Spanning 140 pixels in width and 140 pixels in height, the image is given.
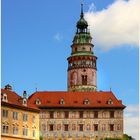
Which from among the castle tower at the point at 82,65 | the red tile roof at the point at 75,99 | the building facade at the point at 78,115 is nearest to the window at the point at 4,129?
the building facade at the point at 78,115

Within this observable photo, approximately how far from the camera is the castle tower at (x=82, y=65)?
11906 centimetres

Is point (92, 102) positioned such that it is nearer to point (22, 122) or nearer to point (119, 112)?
point (119, 112)

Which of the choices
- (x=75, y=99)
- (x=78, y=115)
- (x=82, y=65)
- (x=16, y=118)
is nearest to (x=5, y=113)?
(x=16, y=118)

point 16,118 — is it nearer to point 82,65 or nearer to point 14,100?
point 14,100

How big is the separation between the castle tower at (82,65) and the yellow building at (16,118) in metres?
39.7

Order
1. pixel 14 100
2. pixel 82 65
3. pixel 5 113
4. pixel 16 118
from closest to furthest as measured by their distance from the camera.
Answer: pixel 5 113 < pixel 16 118 < pixel 14 100 < pixel 82 65

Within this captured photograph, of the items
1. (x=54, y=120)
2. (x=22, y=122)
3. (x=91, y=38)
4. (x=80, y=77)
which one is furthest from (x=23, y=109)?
(x=91, y=38)

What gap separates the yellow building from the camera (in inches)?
2798

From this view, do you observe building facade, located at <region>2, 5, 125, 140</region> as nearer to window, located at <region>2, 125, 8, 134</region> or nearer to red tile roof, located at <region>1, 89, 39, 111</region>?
red tile roof, located at <region>1, 89, 39, 111</region>

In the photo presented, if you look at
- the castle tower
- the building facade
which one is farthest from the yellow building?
the castle tower

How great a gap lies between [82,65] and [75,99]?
61.1ft

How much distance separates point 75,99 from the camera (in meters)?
104

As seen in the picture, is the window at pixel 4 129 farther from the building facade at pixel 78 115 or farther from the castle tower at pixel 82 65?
the castle tower at pixel 82 65

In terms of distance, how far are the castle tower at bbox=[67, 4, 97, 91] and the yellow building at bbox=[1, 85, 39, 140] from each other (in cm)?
3975
